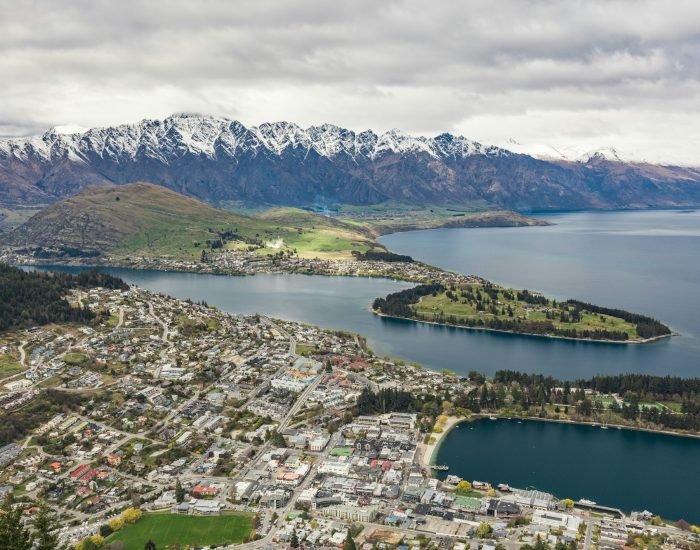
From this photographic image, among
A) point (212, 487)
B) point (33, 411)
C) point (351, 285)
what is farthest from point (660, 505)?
point (351, 285)

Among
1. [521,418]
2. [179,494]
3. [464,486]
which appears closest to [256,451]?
[179,494]

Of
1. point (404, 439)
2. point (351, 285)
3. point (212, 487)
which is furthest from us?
point (351, 285)

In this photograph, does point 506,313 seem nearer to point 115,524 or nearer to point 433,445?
point 433,445

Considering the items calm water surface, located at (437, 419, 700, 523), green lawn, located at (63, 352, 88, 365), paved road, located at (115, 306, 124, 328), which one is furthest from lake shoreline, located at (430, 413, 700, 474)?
paved road, located at (115, 306, 124, 328)

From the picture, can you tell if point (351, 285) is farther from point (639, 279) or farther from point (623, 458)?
point (623, 458)

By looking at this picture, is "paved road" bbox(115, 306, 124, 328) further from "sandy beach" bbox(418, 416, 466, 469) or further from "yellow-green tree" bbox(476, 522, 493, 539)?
"yellow-green tree" bbox(476, 522, 493, 539)
